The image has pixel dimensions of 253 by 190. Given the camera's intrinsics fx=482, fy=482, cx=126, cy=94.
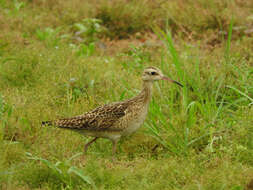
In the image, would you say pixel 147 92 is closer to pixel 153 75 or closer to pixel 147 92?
pixel 147 92

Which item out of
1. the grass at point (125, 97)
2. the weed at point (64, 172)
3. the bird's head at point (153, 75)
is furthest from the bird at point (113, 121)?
the weed at point (64, 172)

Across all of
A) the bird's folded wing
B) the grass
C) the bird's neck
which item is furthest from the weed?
the bird's neck

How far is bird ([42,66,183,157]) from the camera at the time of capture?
6.18m

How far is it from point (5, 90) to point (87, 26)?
3831mm

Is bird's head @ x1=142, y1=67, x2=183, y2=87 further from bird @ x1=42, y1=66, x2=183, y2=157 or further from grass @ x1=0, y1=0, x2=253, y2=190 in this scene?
grass @ x1=0, y1=0, x2=253, y2=190

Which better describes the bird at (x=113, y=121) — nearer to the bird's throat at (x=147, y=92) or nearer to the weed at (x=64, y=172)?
the bird's throat at (x=147, y=92)

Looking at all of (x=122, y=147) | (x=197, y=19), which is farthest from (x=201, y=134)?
(x=197, y=19)

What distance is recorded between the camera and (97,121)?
6180mm

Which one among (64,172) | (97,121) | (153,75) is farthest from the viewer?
(153,75)

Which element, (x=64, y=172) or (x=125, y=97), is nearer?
(x=64, y=172)

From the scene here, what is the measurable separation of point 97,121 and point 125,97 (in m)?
1.45

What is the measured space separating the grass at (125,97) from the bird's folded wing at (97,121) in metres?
0.29

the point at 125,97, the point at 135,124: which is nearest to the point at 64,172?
the point at 135,124

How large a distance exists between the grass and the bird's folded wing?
29 centimetres
